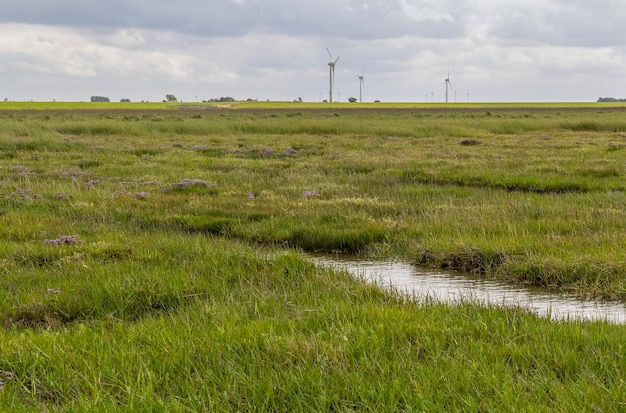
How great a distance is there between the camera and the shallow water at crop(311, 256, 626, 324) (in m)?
7.66

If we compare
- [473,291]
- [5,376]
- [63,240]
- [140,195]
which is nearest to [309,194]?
A: [140,195]

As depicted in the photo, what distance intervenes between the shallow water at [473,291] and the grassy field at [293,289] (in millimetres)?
368

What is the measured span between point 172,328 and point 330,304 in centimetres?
175

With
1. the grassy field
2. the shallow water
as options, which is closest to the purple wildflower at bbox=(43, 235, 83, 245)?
the grassy field

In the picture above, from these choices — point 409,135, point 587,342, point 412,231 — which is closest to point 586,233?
point 412,231

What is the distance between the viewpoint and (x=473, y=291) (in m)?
8.92

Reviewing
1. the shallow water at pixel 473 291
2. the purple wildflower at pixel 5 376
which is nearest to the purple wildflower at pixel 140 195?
the shallow water at pixel 473 291

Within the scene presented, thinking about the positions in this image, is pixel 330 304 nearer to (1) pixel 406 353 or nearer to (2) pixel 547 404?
(1) pixel 406 353

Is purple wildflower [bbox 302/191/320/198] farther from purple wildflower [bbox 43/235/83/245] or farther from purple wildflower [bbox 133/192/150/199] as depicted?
purple wildflower [bbox 43/235/83/245]

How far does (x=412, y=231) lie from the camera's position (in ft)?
40.1

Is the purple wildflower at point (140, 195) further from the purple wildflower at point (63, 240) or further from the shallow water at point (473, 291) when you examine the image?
the shallow water at point (473, 291)

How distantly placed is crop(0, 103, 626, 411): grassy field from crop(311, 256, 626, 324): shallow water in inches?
14.5

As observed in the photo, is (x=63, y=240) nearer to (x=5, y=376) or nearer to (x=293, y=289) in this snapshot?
(x=293, y=289)

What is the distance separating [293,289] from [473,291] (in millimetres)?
2580
